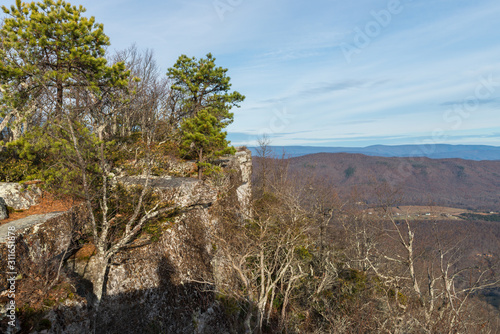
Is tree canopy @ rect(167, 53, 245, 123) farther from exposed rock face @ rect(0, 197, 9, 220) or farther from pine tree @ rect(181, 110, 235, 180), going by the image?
exposed rock face @ rect(0, 197, 9, 220)

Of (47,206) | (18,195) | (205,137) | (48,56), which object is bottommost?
(47,206)

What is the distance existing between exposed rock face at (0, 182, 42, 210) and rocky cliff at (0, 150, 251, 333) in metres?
2.44

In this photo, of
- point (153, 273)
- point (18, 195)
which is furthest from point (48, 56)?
point (153, 273)

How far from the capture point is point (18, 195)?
11.9 m

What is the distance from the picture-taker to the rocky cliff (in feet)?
30.9

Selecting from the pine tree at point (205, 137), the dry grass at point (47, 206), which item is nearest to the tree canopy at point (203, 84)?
the pine tree at point (205, 137)

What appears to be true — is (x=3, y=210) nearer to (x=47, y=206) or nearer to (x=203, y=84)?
(x=47, y=206)

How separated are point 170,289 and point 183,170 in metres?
9.93

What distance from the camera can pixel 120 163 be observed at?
727 inches

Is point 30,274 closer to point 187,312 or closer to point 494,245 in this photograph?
point 187,312

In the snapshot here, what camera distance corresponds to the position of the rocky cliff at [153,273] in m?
9.41

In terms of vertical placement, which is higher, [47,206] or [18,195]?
[18,195]

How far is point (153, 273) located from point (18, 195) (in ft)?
23.7

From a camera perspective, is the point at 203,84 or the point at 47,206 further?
the point at 203,84
